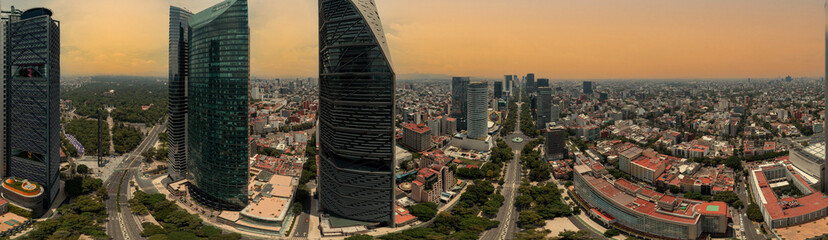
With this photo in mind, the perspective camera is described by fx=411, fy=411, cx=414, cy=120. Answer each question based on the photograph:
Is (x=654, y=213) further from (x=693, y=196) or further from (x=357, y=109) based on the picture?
(x=357, y=109)

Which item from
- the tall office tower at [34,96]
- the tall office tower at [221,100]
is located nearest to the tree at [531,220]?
the tall office tower at [221,100]

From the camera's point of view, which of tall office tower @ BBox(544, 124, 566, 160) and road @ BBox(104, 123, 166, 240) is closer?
road @ BBox(104, 123, 166, 240)

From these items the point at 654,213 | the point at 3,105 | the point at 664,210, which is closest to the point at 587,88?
the point at 664,210

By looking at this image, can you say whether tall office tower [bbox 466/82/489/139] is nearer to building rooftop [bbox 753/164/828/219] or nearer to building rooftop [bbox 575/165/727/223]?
building rooftop [bbox 575/165/727/223]

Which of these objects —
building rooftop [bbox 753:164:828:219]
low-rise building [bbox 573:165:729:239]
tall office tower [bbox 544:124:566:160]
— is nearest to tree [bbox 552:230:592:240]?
low-rise building [bbox 573:165:729:239]

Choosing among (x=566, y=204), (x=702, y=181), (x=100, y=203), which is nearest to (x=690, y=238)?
(x=566, y=204)

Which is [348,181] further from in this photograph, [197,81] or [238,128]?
[197,81]

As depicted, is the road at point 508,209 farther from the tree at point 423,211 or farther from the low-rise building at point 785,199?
the low-rise building at point 785,199
